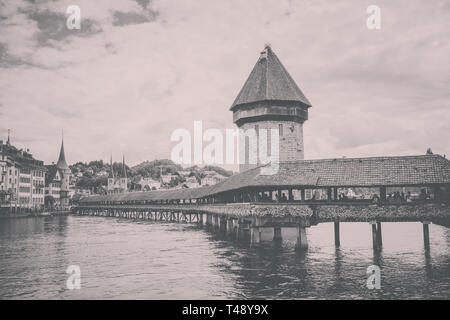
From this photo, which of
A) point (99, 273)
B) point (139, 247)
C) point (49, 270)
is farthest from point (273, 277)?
point (139, 247)

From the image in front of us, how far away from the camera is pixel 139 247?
2606 centimetres

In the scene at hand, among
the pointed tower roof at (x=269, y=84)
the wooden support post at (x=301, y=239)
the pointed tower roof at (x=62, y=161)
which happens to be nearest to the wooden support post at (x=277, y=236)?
the wooden support post at (x=301, y=239)

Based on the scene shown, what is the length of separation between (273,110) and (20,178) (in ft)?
164

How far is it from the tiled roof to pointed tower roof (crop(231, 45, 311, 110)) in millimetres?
12840

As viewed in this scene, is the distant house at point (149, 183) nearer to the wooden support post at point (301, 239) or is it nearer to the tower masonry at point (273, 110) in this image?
the tower masonry at point (273, 110)

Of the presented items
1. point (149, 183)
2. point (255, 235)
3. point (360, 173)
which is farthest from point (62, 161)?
point (360, 173)

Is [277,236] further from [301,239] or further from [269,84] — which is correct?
[269,84]

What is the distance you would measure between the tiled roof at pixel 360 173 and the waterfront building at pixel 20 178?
4740 centimetres

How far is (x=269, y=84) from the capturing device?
3641 cm

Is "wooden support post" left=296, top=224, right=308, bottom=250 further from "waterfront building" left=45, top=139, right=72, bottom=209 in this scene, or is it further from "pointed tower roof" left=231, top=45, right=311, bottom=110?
"waterfront building" left=45, top=139, right=72, bottom=209

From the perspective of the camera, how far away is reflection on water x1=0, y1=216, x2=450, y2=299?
45.6 feet

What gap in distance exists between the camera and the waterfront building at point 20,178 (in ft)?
207
